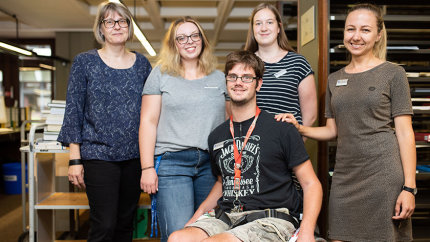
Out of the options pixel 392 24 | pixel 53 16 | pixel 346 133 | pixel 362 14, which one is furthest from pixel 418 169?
pixel 53 16

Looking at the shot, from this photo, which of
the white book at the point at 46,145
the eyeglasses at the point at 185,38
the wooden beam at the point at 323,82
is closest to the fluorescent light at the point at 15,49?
the white book at the point at 46,145

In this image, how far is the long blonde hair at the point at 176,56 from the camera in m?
1.97

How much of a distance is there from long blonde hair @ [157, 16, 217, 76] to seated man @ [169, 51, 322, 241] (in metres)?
0.27

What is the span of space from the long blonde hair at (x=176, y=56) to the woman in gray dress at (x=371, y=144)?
58cm

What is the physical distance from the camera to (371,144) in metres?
1.69

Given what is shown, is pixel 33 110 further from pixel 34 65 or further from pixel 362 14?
pixel 362 14

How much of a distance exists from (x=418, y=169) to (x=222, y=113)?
1.70 meters

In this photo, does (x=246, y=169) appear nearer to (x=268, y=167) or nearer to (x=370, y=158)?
(x=268, y=167)

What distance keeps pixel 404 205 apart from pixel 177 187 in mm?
1094

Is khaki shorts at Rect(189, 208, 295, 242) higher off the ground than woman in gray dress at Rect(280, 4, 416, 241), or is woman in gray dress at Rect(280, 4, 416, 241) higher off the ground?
woman in gray dress at Rect(280, 4, 416, 241)

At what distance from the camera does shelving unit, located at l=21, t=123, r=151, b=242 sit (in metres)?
2.58

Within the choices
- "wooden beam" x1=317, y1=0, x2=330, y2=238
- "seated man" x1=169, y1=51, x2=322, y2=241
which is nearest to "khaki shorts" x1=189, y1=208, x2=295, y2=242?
"seated man" x1=169, y1=51, x2=322, y2=241

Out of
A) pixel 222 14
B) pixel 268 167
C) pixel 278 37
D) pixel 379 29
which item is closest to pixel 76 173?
pixel 268 167

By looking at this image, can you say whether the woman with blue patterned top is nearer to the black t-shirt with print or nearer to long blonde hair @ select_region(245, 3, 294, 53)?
the black t-shirt with print
